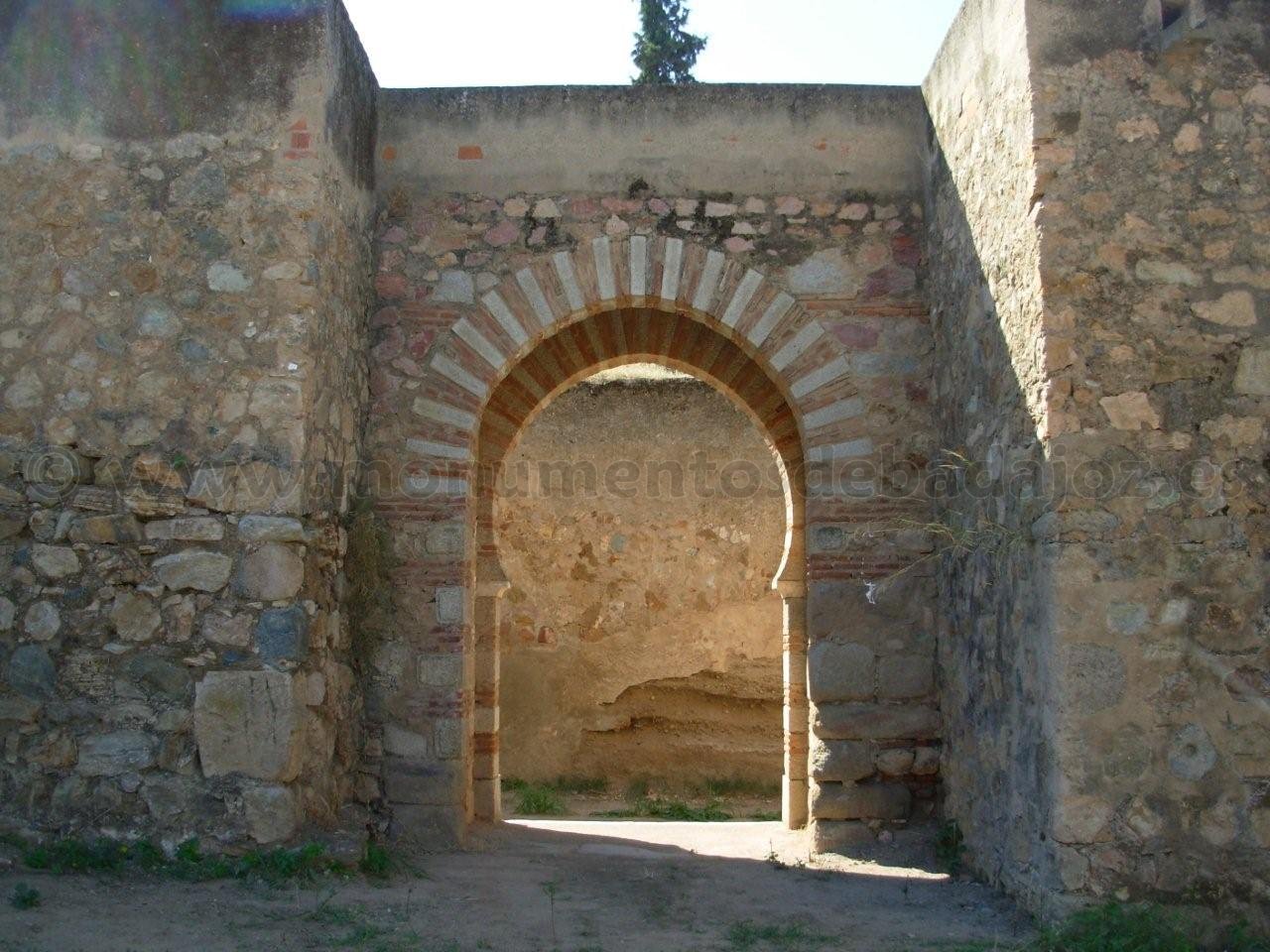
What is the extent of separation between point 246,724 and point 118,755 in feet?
1.83

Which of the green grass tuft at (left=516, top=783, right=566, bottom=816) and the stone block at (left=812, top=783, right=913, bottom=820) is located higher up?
the stone block at (left=812, top=783, right=913, bottom=820)

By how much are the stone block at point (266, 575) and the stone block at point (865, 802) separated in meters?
2.84

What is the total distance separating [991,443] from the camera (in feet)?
17.3

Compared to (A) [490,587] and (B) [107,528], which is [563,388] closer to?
(A) [490,587]

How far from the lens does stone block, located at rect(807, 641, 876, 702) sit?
618 cm

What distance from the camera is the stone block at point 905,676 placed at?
20.2ft

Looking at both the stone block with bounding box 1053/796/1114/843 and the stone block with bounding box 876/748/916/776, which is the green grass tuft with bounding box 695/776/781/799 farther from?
the stone block with bounding box 1053/796/1114/843

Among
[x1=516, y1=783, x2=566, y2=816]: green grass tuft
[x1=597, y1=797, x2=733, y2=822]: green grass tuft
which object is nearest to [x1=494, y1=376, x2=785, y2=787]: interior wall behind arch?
[x1=516, y1=783, x2=566, y2=816]: green grass tuft

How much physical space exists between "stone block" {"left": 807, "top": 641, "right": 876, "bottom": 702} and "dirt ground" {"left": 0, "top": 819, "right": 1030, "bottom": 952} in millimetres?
745

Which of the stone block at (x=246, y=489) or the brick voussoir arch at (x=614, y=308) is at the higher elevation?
the brick voussoir arch at (x=614, y=308)

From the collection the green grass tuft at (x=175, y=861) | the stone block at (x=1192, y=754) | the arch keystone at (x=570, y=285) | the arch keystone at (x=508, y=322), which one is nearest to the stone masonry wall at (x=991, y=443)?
the stone block at (x=1192, y=754)

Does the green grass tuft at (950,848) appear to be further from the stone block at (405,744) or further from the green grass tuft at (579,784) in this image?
the green grass tuft at (579,784)

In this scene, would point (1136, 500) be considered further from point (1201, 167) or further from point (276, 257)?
point (276, 257)

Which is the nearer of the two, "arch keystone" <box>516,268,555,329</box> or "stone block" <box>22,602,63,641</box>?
"stone block" <box>22,602,63,641</box>
